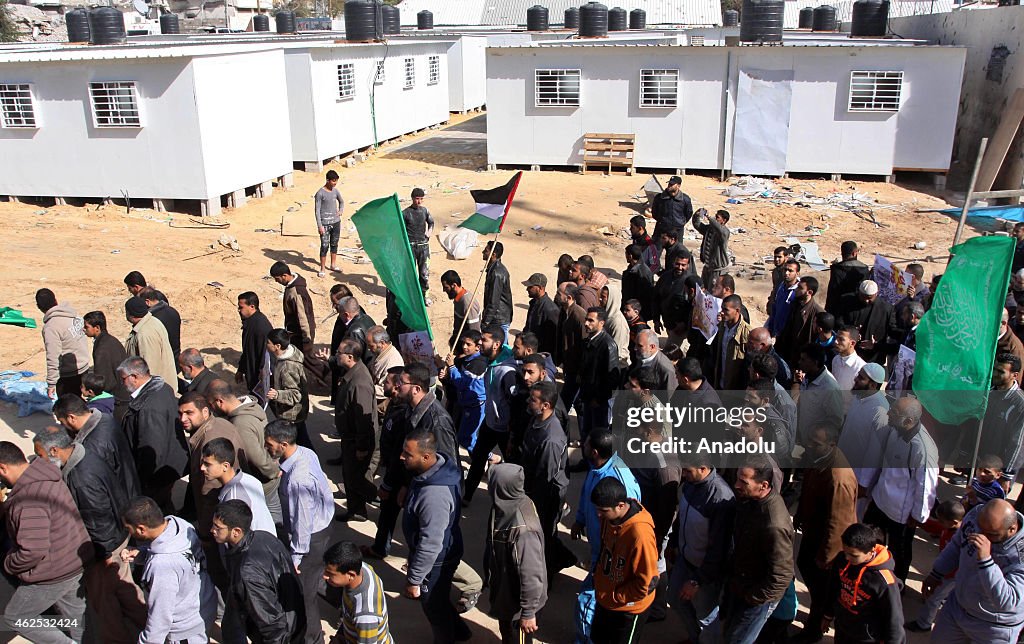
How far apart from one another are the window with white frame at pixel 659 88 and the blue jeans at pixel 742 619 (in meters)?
17.1

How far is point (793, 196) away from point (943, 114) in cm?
415

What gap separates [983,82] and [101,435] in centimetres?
2219

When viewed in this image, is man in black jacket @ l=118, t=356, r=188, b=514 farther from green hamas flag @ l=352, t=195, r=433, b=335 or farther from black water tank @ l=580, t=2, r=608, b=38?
black water tank @ l=580, t=2, r=608, b=38

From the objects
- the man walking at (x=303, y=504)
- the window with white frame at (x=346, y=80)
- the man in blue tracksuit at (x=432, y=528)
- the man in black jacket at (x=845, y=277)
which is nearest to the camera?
the man in blue tracksuit at (x=432, y=528)

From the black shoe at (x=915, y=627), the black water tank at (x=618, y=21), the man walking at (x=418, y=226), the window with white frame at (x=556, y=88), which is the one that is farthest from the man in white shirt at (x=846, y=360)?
the black water tank at (x=618, y=21)

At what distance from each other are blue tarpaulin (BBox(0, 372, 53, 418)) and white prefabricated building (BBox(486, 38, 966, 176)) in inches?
556

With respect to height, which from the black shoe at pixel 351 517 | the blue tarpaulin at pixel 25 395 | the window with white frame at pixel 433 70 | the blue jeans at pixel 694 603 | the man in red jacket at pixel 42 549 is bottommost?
the black shoe at pixel 351 517

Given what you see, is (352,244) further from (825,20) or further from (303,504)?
(825,20)

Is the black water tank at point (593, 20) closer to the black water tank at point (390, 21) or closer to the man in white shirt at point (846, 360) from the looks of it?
the black water tank at point (390, 21)

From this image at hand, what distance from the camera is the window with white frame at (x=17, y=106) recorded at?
16.0 meters

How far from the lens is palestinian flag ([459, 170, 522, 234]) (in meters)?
8.53

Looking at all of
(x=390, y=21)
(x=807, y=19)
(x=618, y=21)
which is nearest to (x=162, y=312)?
(x=390, y=21)

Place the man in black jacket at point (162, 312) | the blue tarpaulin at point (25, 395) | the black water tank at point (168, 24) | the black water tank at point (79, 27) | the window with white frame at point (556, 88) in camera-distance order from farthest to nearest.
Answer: the black water tank at point (168, 24) < the black water tank at point (79, 27) < the window with white frame at point (556, 88) < the blue tarpaulin at point (25, 395) < the man in black jacket at point (162, 312)

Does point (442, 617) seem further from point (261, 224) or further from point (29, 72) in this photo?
point (29, 72)
